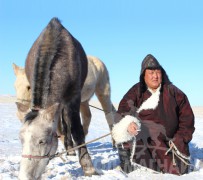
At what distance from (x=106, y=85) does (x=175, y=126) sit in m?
3.87

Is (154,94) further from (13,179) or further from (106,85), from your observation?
(106,85)

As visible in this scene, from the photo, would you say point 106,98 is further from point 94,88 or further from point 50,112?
point 50,112

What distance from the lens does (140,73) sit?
505 centimetres

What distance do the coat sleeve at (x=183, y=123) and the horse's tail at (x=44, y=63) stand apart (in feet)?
6.05

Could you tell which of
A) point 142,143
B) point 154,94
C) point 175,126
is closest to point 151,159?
point 142,143

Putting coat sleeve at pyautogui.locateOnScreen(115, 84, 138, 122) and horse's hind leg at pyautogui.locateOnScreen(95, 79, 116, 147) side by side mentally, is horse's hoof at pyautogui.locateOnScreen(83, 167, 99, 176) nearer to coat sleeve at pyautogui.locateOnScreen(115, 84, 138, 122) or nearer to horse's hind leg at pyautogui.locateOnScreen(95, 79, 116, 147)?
coat sleeve at pyautogui.locateOnScreen(115, 84, 138, 122)

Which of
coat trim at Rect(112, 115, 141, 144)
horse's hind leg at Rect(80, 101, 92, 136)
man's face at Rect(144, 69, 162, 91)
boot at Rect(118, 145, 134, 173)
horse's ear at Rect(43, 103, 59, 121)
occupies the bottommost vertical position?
boot at Rect(118, 145, 134, 173)

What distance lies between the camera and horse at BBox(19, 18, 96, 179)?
11.9 feet

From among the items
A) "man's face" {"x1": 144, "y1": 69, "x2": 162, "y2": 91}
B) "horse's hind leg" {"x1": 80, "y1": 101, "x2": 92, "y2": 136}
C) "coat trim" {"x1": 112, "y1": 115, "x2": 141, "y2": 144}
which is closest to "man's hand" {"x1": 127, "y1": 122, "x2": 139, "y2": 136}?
"coat trim" {"x1": 112, "y1": 115, "x2": 141, "y2": 144}

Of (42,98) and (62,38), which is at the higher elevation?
(62,38)

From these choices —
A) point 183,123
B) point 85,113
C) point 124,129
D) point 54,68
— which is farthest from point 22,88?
point 183,123

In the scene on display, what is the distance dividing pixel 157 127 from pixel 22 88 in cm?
247

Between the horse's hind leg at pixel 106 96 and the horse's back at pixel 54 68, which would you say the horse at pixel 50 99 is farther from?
the horse's hind leg at pixel 106 96

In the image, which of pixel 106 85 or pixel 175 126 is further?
pixel 106 85
